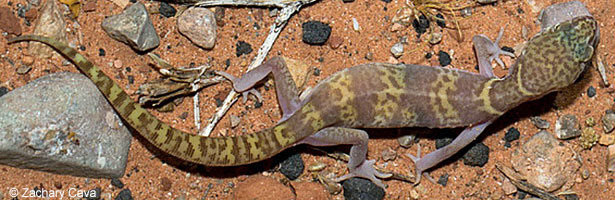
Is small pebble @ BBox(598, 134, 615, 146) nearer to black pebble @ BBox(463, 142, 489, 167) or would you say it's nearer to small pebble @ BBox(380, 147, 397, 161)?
black pebble @ BBox(463, 142, 489, 167)

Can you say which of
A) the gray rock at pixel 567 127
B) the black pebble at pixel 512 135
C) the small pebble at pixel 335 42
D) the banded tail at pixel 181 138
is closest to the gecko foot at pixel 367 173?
the banded tail at pixel 181 138

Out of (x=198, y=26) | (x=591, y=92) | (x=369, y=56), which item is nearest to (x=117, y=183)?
(x=198, y=26)

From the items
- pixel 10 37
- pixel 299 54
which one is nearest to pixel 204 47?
pixel 299 54

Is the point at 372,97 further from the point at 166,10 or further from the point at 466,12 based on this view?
the point at 166,10

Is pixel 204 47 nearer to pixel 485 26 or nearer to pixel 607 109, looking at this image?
pixel 485 26

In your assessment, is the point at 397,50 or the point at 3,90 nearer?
the point at 3,90

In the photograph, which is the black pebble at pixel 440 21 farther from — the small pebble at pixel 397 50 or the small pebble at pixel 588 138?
the small pebble at pixel 588 138

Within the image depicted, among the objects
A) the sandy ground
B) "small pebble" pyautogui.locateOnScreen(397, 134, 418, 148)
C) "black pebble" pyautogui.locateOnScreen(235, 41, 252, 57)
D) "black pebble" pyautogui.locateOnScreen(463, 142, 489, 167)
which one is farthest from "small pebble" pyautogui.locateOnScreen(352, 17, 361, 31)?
"black pebble" pyautogui.locateOnScreen(463, 142, 489, 167)
